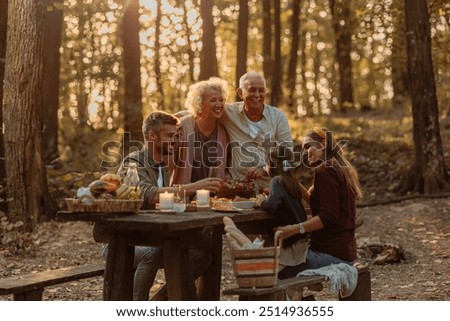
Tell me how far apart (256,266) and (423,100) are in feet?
29.8

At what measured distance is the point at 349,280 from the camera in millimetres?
6000

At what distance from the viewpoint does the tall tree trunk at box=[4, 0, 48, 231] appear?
34.2 ft

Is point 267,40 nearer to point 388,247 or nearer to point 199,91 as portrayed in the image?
point 388,247

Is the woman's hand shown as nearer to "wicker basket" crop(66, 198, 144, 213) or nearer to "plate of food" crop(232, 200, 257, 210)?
"plate of food" crop(232, 200, 257, 210)

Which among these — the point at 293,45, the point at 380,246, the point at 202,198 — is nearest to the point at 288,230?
the point at 202,198

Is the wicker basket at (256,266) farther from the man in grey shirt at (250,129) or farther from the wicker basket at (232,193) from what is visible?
the man in grey shirt at (250,129)

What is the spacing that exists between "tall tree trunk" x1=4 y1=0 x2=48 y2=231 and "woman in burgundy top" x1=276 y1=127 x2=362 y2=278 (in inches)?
209

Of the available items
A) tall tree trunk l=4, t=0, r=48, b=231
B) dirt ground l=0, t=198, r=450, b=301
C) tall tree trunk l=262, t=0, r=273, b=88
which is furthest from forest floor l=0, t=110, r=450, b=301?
tall tree trunk l=262, t=0, r=273, b=88

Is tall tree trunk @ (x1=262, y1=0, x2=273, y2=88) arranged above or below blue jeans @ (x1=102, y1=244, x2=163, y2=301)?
above

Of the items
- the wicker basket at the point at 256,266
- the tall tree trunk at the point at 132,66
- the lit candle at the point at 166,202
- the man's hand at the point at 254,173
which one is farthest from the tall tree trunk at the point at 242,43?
the wicker basket at the point at 256,266

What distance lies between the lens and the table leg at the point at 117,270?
221 inches

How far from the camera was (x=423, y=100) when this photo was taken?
45.0ft

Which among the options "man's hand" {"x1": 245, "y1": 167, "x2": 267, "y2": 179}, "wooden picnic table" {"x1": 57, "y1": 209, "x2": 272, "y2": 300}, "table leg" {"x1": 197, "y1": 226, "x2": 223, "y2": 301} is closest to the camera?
"wooden picnic table" {"x1": 57, "y1": 209, "x2": 272, "y2": 300}
